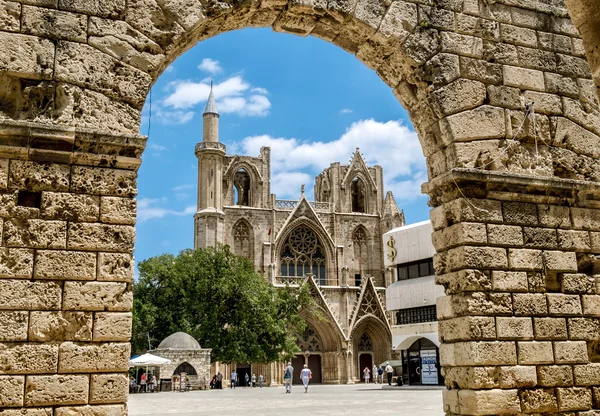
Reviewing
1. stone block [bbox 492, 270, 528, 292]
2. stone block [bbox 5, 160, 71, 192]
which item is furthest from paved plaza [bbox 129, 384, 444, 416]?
stone block [bbox 5, 160, 71, 192]

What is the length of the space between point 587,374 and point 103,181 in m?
5.87

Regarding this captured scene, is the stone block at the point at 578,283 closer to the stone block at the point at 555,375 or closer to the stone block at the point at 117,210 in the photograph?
the stone block at the point at 555,375

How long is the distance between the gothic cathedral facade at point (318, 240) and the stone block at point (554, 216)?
3137cm

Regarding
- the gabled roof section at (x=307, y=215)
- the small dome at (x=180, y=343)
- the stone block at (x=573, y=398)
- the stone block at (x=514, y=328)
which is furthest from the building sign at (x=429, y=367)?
the stone block at (x=514, y=328)

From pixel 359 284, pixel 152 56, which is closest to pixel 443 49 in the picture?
pixel 152 56

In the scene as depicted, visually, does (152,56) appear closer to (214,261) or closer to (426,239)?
(426,239)

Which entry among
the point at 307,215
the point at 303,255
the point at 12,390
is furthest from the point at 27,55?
the point at 307,215

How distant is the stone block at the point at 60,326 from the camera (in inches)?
234

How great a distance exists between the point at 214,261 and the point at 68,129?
93.0 ft

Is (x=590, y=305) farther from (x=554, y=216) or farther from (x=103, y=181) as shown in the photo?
(x=103, y=181)

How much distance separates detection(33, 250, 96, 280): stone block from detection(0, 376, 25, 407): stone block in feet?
3.06

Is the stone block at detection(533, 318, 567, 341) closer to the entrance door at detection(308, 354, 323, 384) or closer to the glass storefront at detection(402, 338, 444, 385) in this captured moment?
the glass storefront at detection(402, 338, 444, 385)

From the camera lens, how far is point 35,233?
6.12 meters

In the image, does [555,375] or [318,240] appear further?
[318,240]
